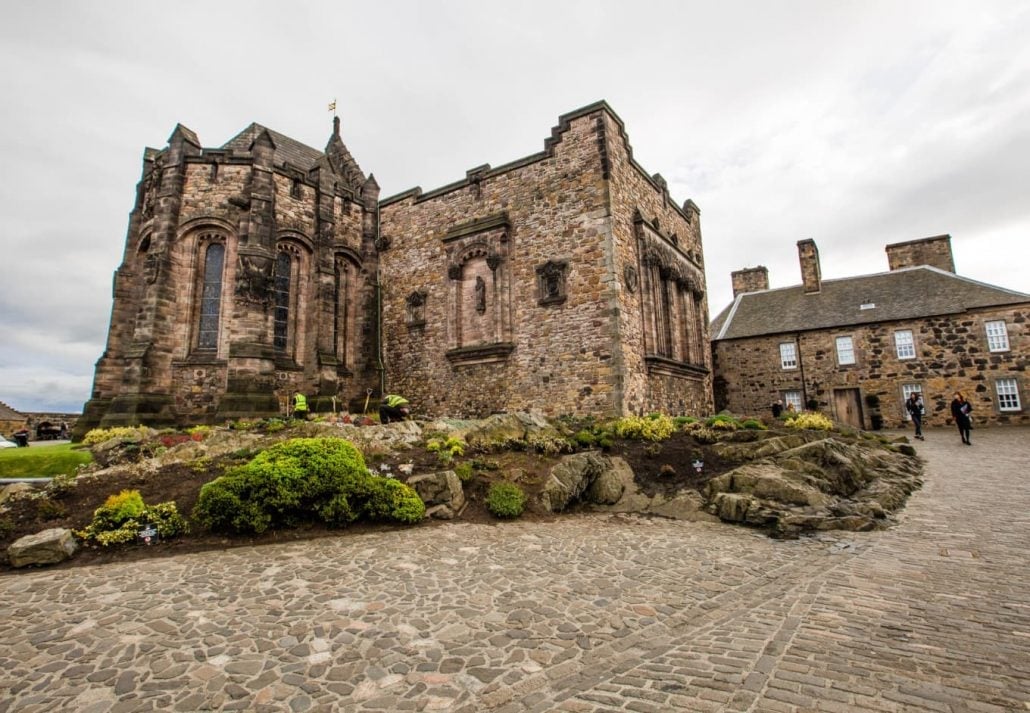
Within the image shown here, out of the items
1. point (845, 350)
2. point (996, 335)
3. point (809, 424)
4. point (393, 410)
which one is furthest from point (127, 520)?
point (996, 335)

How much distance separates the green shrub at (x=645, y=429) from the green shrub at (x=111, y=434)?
40.8 feet

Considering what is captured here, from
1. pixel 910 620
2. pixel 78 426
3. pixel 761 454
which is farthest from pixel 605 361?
pixel 78 426

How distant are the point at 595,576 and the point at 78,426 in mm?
16986

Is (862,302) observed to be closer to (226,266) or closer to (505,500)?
(505,500)

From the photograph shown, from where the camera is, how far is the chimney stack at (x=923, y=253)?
2589 cm

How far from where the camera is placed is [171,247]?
16625mm

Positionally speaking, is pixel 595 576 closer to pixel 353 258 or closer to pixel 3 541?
pixel 3 541

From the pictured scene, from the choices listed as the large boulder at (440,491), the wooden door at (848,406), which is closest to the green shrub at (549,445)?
the large boulder at (440,491)

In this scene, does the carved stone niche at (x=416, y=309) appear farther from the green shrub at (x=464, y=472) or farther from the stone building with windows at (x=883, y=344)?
the stone building with windows at (x=883, y=344)

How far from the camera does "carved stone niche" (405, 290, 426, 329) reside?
770 inches

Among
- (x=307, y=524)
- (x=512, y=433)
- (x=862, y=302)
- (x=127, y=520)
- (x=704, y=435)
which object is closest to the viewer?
(x=127, y=520)

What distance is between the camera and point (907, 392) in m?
23.2

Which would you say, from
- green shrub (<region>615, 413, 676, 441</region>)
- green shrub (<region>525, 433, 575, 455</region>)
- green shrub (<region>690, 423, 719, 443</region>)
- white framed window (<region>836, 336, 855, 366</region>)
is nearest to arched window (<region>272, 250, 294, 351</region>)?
green shrub (<region>525, 433, 575, 455</region>)

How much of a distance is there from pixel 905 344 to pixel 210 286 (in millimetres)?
30653
